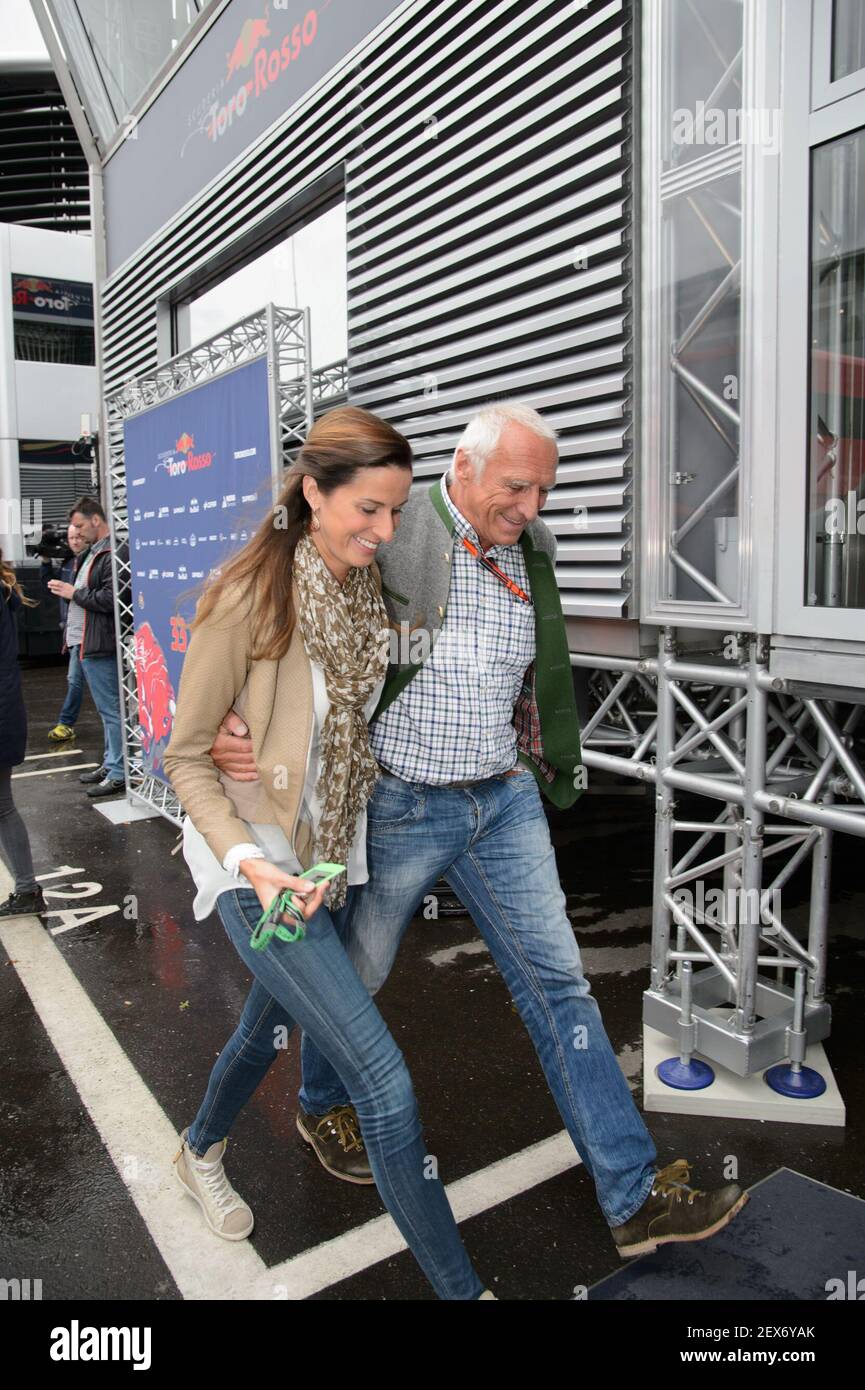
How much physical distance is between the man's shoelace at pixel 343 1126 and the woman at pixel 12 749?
2903mm

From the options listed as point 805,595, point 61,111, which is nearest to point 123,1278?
point 805,595

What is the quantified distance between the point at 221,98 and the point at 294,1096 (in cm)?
763

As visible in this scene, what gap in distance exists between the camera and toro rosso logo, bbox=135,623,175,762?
6641 millimetres

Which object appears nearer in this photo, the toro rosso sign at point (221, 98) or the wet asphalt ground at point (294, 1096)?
the wet asphalt ground at point (294, 1096)

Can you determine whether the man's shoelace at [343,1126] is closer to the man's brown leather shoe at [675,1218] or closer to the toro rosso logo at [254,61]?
the man's brown leather shoe at [675,1218]

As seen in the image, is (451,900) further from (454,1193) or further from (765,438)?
(765,438)

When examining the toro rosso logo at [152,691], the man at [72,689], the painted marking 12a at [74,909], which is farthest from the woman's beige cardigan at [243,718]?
the man at [72,689]

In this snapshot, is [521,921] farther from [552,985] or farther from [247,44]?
[247,44]

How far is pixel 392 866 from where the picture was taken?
8.36 ft

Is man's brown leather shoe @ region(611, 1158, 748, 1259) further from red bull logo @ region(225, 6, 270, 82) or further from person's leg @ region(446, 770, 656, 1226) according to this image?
red bull logo @ region(225, 6, 270, 82)

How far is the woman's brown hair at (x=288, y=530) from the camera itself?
2.12 metres

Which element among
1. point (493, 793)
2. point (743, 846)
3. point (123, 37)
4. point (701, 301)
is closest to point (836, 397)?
point (701, 301)

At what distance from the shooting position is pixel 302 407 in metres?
5.62
